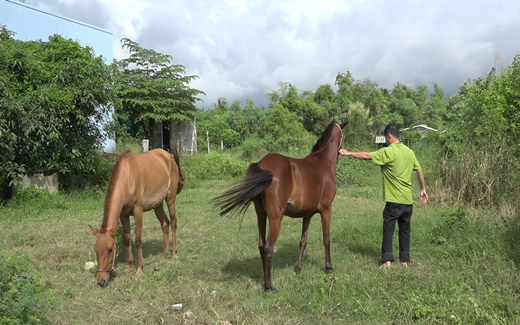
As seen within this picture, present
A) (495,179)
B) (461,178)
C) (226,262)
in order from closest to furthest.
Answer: (226,262) < (495,179) < (461,178)

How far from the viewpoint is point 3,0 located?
46.4 ft

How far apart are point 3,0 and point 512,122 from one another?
57.2 ft

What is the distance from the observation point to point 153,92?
20.5 metres

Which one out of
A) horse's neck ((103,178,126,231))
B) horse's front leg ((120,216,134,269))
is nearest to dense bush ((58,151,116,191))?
horse's front leg ((120,216,134,269))

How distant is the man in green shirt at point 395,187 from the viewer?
491cm

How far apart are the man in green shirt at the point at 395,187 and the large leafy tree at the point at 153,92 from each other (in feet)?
55.1

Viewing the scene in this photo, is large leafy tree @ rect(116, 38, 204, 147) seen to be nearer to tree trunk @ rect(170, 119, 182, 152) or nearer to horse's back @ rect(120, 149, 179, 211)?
tree trunk @ rect(170, 119, 182, 152)

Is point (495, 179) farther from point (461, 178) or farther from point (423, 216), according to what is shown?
point (423, 216)

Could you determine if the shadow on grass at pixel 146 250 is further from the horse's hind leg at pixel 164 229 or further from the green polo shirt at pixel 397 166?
the green polo shirt at pixel 397 166

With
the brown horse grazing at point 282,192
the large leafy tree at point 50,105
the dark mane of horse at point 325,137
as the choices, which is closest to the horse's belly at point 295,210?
the brown horse grazing at point 282,192

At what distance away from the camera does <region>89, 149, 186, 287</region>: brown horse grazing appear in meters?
4.44

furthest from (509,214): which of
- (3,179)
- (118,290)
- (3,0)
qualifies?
(3,0)

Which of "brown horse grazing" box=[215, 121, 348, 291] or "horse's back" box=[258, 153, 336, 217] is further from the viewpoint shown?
"horse's back" box=[258, 153, 336, 217]

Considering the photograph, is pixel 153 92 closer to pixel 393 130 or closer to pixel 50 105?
pixel 50 105
